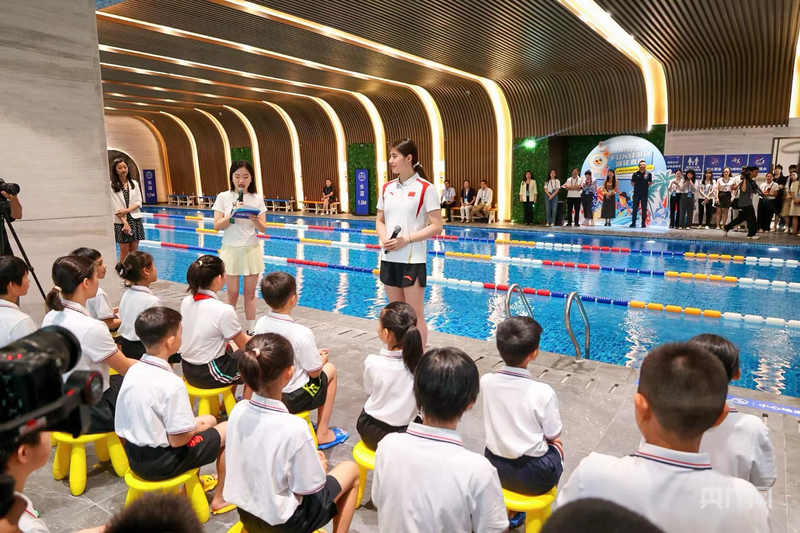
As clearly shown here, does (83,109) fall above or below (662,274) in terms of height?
above

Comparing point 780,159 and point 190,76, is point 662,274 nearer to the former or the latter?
point 780,159

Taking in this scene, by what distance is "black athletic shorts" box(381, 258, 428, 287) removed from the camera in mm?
4293

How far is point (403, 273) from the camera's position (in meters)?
4.30

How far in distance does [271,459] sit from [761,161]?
16501 millimetres

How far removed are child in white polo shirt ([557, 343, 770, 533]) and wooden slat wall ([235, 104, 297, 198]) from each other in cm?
2441

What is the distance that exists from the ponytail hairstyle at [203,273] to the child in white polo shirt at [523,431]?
2.12 m

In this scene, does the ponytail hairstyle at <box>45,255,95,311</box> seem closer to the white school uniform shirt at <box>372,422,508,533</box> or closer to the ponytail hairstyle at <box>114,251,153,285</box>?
the ponytail hairstyle at <box>114,251,153,285</box>

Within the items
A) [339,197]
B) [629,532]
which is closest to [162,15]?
[629,532]

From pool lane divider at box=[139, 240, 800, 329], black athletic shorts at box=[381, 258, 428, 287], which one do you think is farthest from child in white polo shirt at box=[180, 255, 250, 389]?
pool lane divider at box=[139, 240, 800, 329]

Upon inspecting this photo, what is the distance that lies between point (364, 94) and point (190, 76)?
6.30 meters

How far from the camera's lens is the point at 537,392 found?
234cm

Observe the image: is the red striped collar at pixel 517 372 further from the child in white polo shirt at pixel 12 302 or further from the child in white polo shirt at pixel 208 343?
the child in white polo shirt at pixel 12 302

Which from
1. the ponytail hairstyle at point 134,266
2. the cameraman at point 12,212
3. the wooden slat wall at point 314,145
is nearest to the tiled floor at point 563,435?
the ponytail hairstyle at point 134,266

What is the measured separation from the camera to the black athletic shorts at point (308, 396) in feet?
10.2
